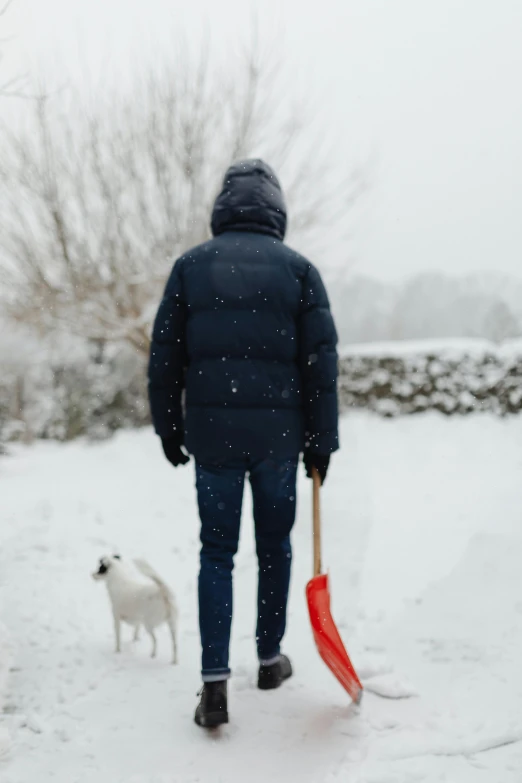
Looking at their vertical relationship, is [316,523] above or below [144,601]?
above

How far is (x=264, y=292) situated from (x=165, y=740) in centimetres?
158

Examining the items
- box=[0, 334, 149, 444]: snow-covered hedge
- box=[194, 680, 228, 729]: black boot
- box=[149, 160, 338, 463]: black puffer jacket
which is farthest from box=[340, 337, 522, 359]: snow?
box=[194, 680, 228, 729]: black boot

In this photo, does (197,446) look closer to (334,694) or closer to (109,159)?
(334,694)

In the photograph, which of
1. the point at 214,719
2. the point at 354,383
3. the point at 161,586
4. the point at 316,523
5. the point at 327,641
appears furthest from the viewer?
the point at 354,383

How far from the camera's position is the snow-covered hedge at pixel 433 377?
8617mm

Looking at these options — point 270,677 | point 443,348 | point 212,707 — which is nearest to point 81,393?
point 443,348

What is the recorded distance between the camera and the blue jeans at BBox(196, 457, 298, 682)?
233 centimetres

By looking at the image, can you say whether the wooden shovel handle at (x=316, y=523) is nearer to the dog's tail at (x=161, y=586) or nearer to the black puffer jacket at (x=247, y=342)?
the black puffer jacket at (x=247, y=342)

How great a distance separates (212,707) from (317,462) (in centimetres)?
94

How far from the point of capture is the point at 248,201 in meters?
2.44

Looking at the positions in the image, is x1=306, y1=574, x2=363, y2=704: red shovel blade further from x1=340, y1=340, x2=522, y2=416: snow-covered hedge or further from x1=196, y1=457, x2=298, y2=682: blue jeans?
x1=340, y1=340, x2=522, y2=416: snow-covered hedge

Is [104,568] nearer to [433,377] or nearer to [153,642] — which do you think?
[153,642]

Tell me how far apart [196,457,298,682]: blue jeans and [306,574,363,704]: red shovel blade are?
0.25 metres

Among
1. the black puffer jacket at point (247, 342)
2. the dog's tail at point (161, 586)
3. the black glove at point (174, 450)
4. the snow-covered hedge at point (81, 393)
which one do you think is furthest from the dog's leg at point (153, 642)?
the snow-covered hedge at point (81, 393)
